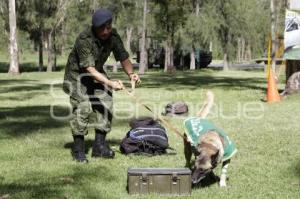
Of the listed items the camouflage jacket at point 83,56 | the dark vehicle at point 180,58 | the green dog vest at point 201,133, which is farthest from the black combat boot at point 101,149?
the dark vehicle at point 180,58

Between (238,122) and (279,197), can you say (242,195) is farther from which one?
(238,122)

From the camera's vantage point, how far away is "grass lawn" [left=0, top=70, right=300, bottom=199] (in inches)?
263

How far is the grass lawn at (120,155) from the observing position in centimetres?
668

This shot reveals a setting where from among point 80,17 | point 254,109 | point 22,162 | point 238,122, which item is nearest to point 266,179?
point 22,162

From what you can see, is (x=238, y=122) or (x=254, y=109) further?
(x=254, y=109)

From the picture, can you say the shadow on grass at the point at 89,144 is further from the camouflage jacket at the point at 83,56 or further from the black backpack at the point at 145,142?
the camouflage jacket at the point at 83,56

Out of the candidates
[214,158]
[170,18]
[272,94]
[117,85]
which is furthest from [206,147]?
[170,18]

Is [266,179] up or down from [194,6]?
down

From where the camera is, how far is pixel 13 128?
11984 mm

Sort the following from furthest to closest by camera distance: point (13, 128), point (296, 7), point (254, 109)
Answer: point (296, 7), point (254, 109), point (13, 128)

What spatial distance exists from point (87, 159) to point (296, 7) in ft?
41.3

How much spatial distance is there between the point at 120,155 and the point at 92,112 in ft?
2.92

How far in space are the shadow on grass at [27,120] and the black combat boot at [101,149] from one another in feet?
9.67

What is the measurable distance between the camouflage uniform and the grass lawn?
0.61 metres
